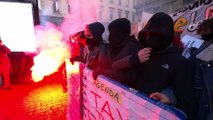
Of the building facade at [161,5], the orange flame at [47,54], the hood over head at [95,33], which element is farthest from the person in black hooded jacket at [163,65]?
the building facade at [161,5]

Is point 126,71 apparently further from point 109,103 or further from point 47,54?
point 47,54

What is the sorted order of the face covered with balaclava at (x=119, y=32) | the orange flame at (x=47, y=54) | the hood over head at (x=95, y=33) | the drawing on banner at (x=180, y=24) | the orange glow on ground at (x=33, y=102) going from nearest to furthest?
the face covered with balaclava at (x=119, y=32) → the hood over head at (x=95, y=33) → the orange glow on ground at (x=33, y=102) → the drawing on banner at (x=180, y=24) → the orange flame at (x=47, y=54)

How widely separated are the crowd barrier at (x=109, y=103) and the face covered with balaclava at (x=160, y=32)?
1.71 feet

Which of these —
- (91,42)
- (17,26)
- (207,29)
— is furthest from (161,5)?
(207,29)

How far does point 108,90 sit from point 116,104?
222 mm

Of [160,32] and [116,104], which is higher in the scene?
[160,32]

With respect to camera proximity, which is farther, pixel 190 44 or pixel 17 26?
pixel 17 26

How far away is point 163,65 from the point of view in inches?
84.9

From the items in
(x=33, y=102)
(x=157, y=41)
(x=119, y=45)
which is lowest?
(x=33, y=102)

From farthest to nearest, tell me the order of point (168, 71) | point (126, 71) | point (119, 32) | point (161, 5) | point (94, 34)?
1. point (161, 5)
2. point (94, 34)
3. point (119, 32)
4. point (126, 71)
5. point (168, 71)

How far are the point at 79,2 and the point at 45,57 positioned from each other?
6525 mm

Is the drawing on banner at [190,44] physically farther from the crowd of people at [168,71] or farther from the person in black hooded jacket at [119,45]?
the crowd of people at [168,71]

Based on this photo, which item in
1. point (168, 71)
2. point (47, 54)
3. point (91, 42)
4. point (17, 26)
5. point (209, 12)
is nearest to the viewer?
point (168, 71)

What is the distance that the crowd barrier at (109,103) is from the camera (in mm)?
1778
